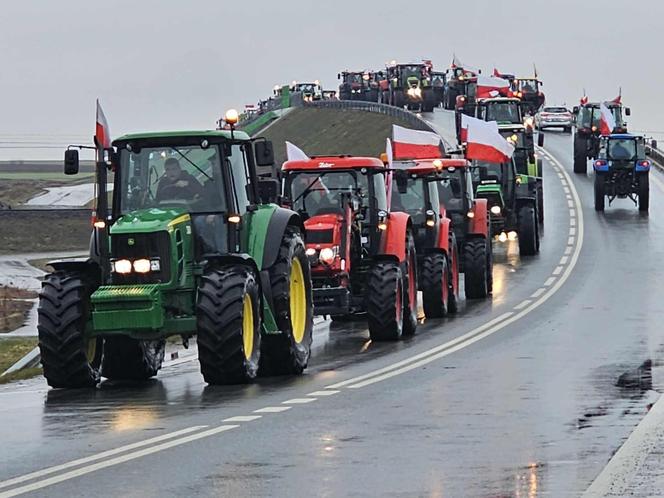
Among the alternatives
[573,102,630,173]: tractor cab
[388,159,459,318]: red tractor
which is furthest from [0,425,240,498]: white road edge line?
[573,102,630,173]: tractor cab

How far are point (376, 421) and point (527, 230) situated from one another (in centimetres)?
2674

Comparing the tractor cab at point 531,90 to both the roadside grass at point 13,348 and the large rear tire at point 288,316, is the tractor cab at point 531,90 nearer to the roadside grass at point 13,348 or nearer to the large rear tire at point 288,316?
the roadside grass at point 13,348

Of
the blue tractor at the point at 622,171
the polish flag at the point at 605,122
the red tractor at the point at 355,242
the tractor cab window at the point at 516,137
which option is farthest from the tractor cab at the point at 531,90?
the red tractor at the point at 355,242

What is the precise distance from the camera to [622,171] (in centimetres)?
5219

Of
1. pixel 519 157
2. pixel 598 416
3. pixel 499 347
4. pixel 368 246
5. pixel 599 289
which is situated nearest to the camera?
pixel 598 416

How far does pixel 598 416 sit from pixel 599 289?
18.3 meters

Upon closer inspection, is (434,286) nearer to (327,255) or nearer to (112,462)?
(327,255)

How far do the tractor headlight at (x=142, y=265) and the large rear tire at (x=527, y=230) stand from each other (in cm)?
2369

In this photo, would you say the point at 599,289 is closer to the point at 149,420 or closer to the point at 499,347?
the point at 499,347

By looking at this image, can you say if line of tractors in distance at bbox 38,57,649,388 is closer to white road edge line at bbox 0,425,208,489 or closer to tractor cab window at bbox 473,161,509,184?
white road edge line at bbox 0,425,208,489

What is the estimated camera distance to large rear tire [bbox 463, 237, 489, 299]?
3092cm

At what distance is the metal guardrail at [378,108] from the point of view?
8462 centimetres

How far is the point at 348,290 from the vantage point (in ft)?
76.7

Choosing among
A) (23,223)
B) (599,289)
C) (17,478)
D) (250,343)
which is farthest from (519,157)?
(23,223)
